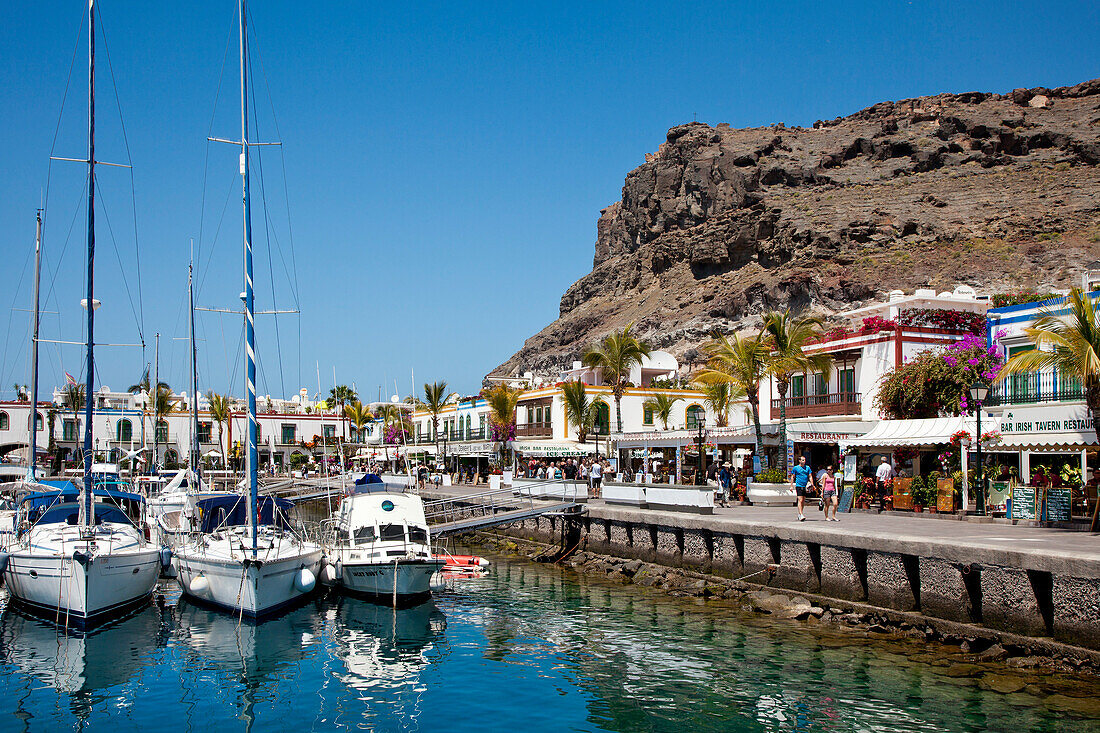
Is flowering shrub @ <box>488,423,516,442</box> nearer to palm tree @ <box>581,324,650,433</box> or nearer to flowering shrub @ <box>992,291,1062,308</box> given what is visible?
palm tree @ <box>581,324,650,433</box>

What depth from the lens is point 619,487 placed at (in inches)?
1273

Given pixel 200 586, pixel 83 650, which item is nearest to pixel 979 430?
pixel 200 586

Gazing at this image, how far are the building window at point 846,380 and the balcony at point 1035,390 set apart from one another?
9.43 metres

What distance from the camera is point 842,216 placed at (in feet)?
384

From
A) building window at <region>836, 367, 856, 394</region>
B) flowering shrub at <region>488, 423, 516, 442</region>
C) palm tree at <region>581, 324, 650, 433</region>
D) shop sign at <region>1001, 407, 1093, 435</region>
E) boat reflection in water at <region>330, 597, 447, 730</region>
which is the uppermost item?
palm tree at <region>581, 324, 650, 433</region>

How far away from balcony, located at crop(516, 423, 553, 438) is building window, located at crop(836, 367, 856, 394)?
2009 centimetres

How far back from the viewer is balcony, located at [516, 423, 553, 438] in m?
55.5

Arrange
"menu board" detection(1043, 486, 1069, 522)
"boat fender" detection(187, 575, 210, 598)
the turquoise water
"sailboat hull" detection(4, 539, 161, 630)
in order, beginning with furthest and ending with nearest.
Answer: "boat fender" detection(187, 575, 210, 598) < "menu board" detection(1043, 486, 1069, 522) < "sailboat hull" detection(4, 539, 161, 630) < the turquoise water

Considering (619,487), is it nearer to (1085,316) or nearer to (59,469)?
(1085,316)

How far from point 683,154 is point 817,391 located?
122m

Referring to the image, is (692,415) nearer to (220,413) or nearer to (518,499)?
(518,499)

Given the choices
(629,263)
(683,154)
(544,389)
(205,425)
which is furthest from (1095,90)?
(205,425)

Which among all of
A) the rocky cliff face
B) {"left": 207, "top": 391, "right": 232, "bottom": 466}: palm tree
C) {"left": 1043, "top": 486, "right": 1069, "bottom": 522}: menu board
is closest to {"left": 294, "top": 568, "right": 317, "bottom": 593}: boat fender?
{"left": 1043, "top": 486, "right": 1069, "bottom": 522}: menu board

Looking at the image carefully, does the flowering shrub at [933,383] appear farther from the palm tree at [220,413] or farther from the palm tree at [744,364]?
the palm tree at [220,413]
